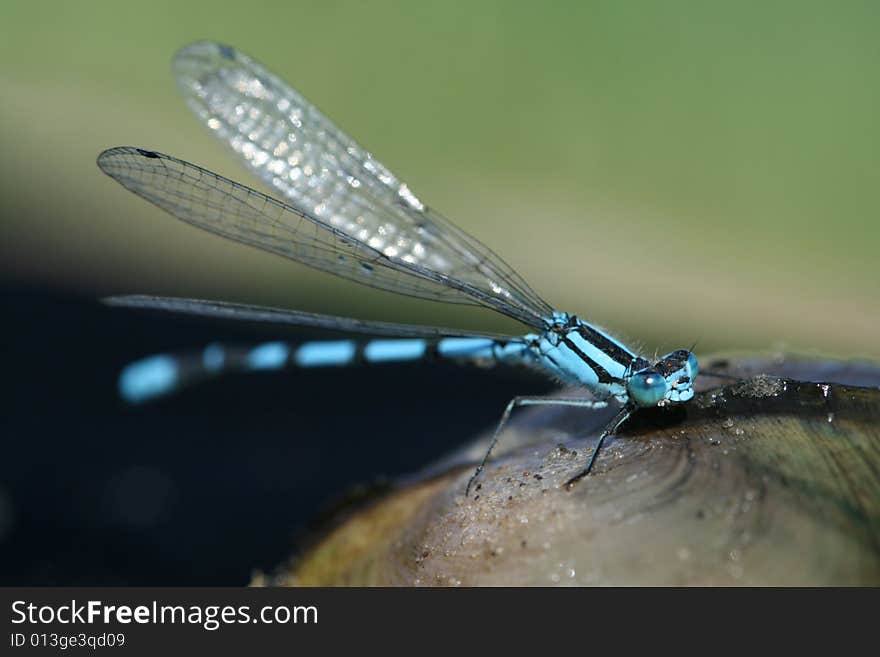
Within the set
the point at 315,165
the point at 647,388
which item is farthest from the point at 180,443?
the point at 647,388

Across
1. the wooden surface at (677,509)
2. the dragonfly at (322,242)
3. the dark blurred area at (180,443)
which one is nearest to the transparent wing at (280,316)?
the dragonfly at (322,242)

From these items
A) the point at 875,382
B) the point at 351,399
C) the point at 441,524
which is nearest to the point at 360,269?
the point at 351,399

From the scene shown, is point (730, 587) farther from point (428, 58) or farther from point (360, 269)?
point (428, 58)

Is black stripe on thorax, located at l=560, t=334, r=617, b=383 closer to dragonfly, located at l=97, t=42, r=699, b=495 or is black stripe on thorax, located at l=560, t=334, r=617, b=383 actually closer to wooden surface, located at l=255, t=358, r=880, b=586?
dragonfly, located at l=97, t=42, r=699, b=495

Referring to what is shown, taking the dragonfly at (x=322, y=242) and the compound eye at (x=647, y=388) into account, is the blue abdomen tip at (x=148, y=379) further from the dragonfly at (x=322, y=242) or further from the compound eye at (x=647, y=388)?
the compound eye at (x=647, y=388)

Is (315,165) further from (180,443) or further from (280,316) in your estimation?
(180,443)

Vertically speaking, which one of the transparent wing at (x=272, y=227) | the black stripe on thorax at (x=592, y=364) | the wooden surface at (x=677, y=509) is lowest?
the wooden surface at (x=677, y=509)

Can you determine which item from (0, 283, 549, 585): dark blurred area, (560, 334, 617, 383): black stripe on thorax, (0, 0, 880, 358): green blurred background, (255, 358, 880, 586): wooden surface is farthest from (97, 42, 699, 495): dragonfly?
(0, 0, 880, 358): green blurred background
